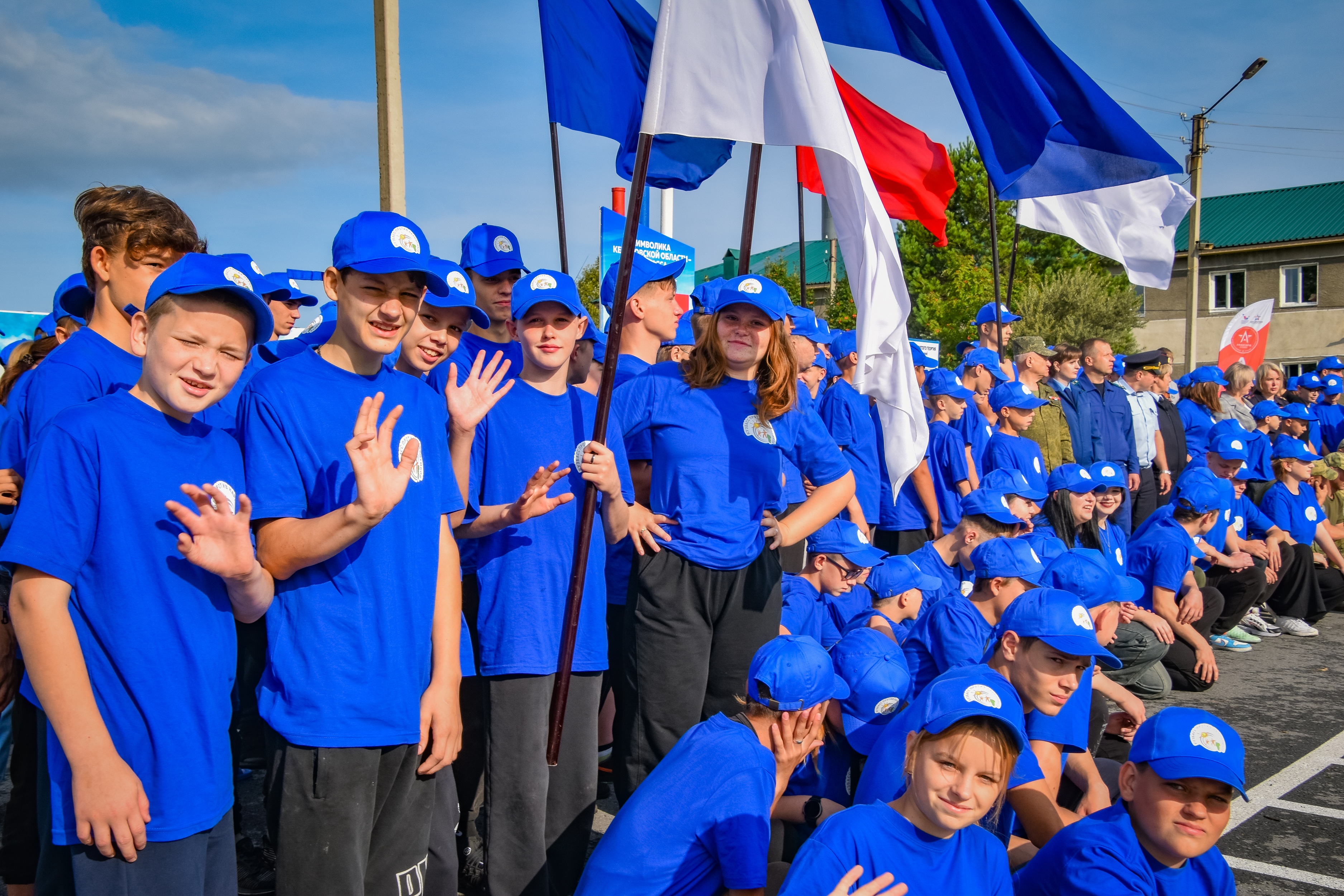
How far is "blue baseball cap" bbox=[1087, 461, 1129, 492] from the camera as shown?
22.5ft

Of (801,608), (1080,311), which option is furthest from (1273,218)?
(801,608)

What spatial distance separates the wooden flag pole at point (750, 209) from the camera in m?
4.99

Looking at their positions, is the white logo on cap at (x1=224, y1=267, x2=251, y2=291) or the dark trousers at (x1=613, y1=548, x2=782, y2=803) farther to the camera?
the dark trousers at (x1=613, y1=548, x2=782, y2=803)

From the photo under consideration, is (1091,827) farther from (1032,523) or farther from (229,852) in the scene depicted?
(1032,523)

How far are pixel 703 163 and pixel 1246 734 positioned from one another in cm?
463

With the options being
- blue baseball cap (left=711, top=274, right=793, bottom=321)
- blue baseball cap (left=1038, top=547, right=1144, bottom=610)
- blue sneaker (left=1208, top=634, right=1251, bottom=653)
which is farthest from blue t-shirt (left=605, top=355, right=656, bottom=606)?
blue sneaker (left=1208, top=634, right=1251, bottom=653)

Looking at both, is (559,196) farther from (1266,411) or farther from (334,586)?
(1266,411)

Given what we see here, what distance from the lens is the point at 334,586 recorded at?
229 centimetres

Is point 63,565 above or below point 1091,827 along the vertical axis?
above

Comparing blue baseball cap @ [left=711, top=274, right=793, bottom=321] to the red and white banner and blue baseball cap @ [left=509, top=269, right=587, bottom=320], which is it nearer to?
blue baseball cap @ [left=509, top=269, right=587, bottom=320]

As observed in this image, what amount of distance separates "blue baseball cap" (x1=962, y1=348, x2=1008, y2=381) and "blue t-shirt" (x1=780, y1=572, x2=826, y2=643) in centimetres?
402

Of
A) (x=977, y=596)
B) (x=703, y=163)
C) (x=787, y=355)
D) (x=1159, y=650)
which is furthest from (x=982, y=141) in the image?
(x=1159, y=650)

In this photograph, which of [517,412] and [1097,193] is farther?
[1097,193]

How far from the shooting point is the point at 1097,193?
6.10 metres
